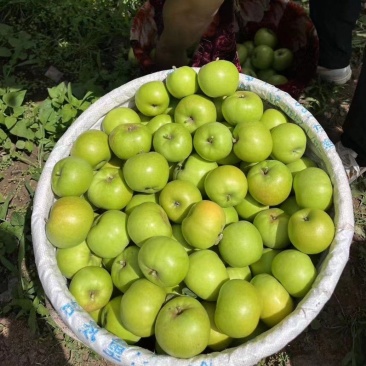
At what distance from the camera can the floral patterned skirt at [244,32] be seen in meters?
3.04

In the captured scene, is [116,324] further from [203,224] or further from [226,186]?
[226,186]

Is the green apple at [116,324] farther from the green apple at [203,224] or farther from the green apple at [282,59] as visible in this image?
the green apple at [282,59]

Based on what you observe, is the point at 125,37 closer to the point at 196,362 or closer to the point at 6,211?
the point at 6,211

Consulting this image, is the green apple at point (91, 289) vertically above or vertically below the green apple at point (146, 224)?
below

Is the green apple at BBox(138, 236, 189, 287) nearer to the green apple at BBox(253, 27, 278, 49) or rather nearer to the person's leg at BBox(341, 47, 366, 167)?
the person's leg at BBox(341, 47, 366, 167)

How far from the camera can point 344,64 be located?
338 centimetres

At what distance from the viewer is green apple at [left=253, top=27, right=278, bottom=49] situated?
11.4 ft

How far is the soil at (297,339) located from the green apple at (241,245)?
741 mm

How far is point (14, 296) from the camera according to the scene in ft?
8.45

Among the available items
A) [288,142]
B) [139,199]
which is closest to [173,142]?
[139,199]

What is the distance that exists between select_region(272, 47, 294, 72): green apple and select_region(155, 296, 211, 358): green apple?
2266mm

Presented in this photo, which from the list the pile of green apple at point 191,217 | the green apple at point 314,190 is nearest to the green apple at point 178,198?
the pile of green apple at point 191,217

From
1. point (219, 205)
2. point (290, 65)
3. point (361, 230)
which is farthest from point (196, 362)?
point (290, 65)

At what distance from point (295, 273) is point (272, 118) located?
0.85 metres
